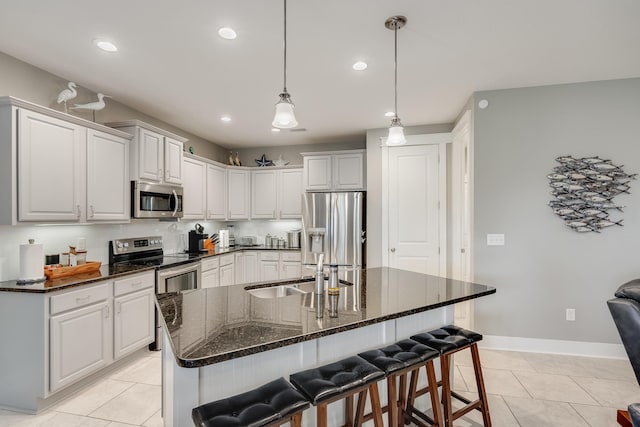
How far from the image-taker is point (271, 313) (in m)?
1.65

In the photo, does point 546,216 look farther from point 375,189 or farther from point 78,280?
point 78,280

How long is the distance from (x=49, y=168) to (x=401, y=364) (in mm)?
2928

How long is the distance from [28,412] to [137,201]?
6.15 ft

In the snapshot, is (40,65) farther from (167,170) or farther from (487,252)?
(487,252)

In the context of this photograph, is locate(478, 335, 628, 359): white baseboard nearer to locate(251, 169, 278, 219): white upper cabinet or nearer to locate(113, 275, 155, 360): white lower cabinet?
locate(113, 275, 155, 360): white lower cabinet

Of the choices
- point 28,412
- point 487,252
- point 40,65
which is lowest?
point 28,412

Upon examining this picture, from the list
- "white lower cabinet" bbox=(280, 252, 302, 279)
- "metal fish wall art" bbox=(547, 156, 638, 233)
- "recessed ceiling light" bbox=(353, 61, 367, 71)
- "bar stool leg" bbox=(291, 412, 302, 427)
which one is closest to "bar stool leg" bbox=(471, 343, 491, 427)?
"bar stool leg" bbox=(291, 412, 302, 427)

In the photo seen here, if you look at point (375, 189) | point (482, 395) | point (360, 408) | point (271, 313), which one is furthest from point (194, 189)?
point (482, 395)

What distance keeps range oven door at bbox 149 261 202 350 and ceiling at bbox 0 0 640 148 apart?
1862mm

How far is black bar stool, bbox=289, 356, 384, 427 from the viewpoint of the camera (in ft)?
4.39

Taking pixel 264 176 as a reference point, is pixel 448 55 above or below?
above

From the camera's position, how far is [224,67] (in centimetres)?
276

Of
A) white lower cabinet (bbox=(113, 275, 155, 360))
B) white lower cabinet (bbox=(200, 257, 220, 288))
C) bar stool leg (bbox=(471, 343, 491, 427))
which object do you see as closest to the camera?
bar stool leg (bbox=(471, 343, 491, 427))

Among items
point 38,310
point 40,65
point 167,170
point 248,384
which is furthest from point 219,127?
point 248,384
